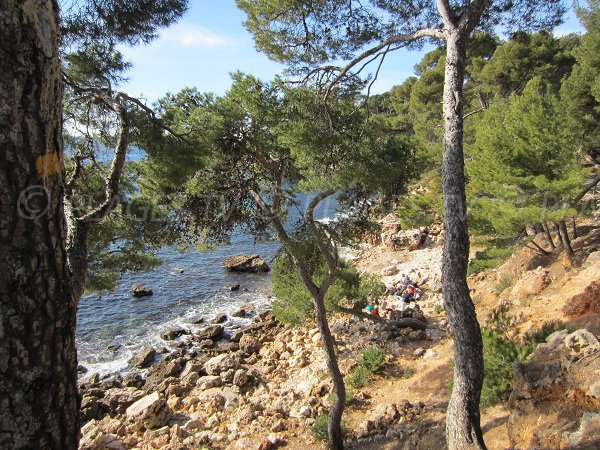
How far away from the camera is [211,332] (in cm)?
1486

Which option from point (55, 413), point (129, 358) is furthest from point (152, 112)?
point (129, 358)

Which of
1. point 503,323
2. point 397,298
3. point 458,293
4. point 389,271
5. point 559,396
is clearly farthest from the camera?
point 389,271

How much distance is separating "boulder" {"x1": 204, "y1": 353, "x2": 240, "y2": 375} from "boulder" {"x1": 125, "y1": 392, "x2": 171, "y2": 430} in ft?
7.48

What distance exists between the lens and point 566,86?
1586 centimetres

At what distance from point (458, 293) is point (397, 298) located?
→ 443 inches

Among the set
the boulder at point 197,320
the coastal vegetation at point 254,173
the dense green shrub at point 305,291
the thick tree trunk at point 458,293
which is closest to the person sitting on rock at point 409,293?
the dense green shrub at point 305,291

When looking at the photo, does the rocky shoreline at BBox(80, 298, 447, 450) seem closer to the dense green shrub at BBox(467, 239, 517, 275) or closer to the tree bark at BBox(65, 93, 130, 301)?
the dense green shrub at BBox(467, 239, 517, 275)

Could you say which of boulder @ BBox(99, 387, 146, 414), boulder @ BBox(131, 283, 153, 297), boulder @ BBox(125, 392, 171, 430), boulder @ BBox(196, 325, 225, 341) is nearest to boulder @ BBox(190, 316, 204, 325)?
boulder @ BBox(196, 325, 225, 341)

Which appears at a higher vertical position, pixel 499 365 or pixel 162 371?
pixel 499 365

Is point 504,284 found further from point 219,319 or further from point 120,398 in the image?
point 120,398

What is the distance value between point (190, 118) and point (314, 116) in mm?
1830

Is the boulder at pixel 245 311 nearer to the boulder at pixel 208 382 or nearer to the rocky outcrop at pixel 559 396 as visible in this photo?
the boulder at pixel 208 382

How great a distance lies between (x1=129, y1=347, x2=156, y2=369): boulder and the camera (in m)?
13.1

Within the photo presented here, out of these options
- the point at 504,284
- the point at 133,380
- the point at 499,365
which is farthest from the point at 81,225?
the point at 504,284
